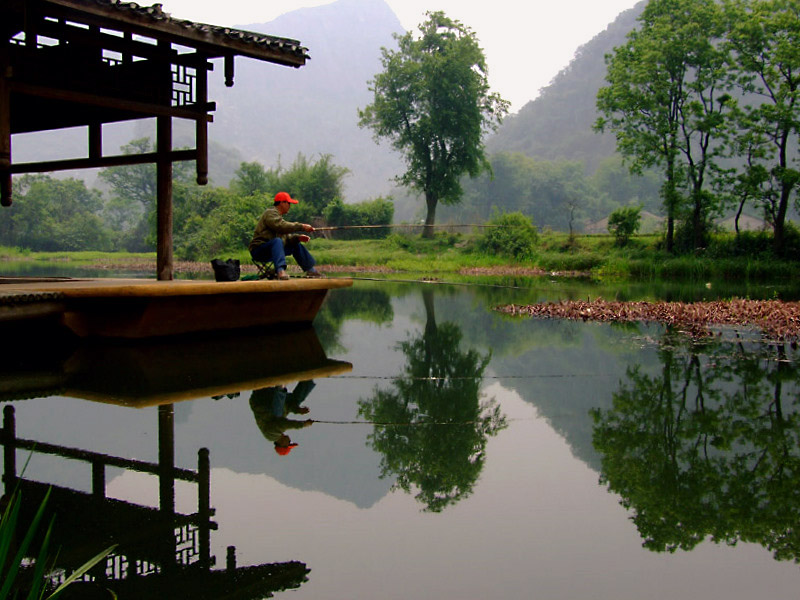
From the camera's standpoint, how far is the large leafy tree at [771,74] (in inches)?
1025

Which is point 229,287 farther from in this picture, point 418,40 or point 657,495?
point 418,40

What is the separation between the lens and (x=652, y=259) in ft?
93.8

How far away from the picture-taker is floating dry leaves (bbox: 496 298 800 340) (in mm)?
10852

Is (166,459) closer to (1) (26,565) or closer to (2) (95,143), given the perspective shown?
(1) (26,565)

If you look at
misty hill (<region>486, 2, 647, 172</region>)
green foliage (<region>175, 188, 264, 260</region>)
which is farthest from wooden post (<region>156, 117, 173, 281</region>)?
misty hill (<region>486, 2, 647, 172</region>)

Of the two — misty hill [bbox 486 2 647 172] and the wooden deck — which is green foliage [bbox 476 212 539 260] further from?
misty hill [bbox 486 2 647 172]

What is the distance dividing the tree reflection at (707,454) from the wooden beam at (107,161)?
684cm

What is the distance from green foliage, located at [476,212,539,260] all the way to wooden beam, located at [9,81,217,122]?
73.2 feet

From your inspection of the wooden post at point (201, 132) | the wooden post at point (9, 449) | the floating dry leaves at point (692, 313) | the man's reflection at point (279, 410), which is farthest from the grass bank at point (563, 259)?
the wooden post at point (9, 449)

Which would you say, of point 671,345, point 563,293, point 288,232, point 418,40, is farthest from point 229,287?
point 418,40

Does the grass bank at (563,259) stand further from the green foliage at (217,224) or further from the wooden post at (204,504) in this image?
the wooden post at (204,504)

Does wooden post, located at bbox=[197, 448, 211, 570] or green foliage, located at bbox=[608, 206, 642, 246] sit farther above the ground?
green foliage, located at bbox=[608, 206, 642, 246]

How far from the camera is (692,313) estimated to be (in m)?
11.9

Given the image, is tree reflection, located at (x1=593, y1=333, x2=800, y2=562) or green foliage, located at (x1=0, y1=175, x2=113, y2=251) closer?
tree reflection, located at (x1=593, y1=333, x2=800, y2=562)
